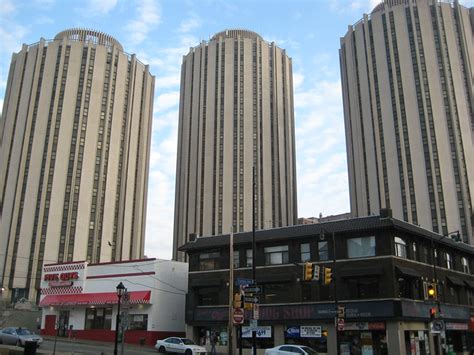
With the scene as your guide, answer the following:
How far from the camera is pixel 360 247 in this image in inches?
1642

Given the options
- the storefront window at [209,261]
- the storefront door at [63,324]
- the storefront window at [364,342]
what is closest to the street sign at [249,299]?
the storefront window at [364,342]

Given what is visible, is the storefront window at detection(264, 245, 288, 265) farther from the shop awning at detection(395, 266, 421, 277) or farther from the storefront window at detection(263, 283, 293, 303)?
the shop awning at detection(395, 266, 421, 277)

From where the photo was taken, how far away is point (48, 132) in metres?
111

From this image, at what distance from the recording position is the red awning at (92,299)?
5029 centimetres

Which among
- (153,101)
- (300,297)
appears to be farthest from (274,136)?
(300,297)

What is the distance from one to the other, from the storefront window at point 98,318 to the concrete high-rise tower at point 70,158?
164 ft

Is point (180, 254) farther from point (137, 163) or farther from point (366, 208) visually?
point (366, 208)

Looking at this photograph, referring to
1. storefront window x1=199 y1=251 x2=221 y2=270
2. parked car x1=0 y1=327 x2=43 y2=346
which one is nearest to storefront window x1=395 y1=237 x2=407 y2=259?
storefront window x1=199 y1=251 x2=221 y2=270

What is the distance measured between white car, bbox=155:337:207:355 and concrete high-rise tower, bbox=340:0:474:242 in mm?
69820

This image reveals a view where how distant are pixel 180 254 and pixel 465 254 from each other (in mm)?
83541

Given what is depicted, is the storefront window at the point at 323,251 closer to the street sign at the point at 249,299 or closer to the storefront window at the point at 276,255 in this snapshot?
the storefront window at the point at 276,255

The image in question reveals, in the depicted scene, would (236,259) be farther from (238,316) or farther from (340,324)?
(238,316)

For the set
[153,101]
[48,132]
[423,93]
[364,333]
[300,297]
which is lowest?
[364,333]

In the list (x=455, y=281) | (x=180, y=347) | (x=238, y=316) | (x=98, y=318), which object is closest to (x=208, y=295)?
(x=180, y=347)
